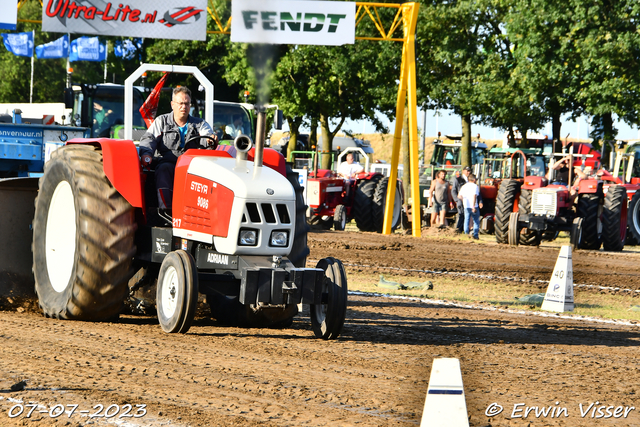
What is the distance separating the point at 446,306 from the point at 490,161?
1700cm

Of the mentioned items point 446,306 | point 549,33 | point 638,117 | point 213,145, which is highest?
point 549,33

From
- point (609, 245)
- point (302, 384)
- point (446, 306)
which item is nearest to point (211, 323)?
point (302, 384)

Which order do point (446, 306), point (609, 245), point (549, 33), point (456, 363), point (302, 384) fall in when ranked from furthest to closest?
point (549, 33) → point (609, 245) → point (446, 306) → point (302, 384) → point (456, 363)

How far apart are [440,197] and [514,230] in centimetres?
389

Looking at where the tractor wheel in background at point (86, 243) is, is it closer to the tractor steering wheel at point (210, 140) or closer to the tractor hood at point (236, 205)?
the tractor hood at point (236, 205)

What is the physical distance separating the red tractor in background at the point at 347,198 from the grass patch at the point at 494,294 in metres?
8.16

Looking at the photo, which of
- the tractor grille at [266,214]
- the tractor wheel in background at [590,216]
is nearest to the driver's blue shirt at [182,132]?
the tractor grille at [266,214]

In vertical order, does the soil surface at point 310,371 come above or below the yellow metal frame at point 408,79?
below

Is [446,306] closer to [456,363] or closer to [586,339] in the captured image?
[586,339]

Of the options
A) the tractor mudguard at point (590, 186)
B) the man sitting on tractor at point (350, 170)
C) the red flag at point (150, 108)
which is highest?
the red flag at point (150, 108)

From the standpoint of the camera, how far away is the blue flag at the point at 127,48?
4212 centimetres

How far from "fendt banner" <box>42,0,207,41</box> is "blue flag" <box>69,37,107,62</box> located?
16.8 m

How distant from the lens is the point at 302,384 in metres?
4.91

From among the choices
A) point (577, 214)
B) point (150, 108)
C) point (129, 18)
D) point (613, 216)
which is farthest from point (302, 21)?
point (150, 108)
